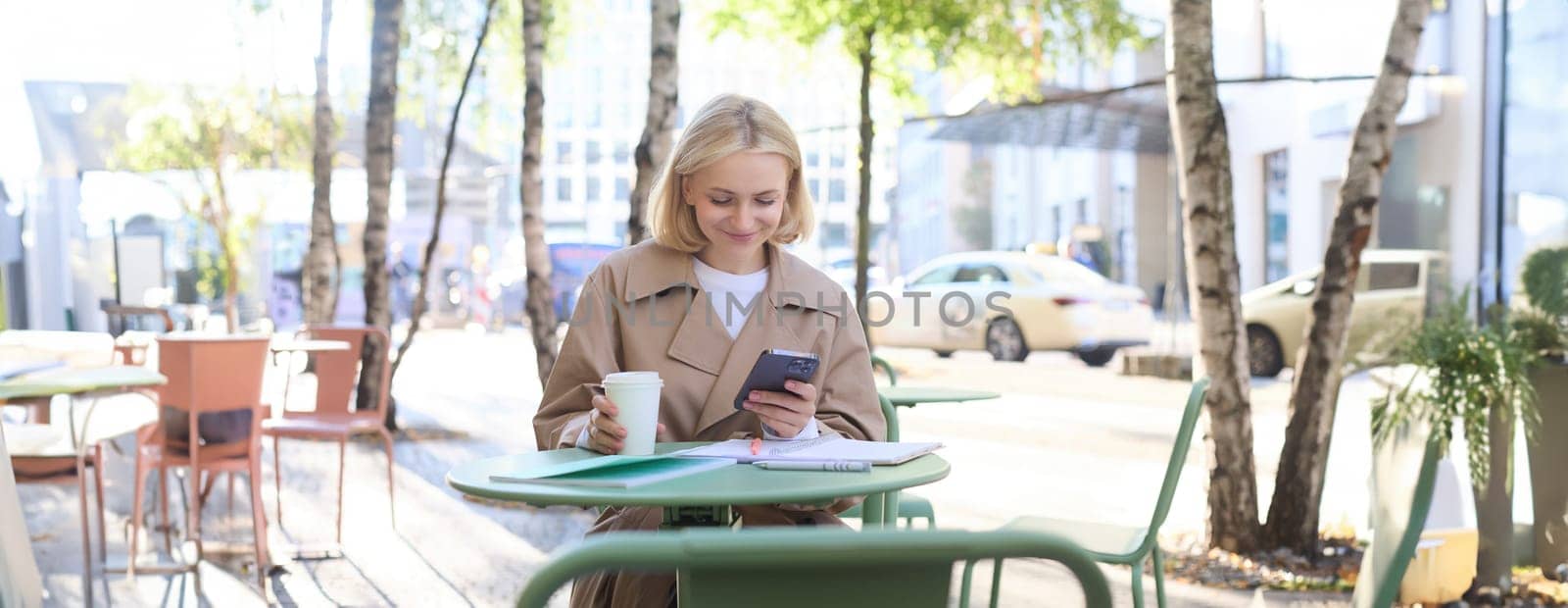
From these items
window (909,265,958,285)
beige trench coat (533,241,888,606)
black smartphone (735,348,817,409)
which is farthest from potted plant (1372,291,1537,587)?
window (909,265,958,285)

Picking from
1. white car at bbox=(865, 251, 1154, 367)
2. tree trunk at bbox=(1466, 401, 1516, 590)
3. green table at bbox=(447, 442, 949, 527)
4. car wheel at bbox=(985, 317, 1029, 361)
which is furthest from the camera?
car wheel at bbox=(985, 317, 1029, 361)

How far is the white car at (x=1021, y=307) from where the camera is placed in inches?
642

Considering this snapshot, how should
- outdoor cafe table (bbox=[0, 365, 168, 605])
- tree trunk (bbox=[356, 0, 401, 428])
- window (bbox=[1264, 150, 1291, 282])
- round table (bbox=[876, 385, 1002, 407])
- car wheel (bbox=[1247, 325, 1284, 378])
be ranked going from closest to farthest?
outdoor cafe table (bbox=[0, 365, 168, 605]), round table (bbox=[876, 385, 1002, 407]), tree trunk (bbox=[356, 0, 401, 428]), car wheel (bbox=[1247, 325, 1284, 378]), window (bbox=[1264, 150, 1291, 282])

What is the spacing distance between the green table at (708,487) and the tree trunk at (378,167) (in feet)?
26.5

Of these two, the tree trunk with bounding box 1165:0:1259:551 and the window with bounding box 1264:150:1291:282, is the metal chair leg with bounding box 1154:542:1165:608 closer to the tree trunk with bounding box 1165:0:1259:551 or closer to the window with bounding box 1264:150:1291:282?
the tree trunk with bounding box 1165:0:1259:551

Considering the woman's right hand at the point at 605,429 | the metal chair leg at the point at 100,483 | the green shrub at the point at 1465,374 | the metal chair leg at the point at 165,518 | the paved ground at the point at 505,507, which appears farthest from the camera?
the metal chair leg at the point at 165,518

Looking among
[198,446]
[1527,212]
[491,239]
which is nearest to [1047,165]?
[491,239]

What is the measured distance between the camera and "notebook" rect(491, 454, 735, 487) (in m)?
2.00

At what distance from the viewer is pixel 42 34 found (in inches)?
719

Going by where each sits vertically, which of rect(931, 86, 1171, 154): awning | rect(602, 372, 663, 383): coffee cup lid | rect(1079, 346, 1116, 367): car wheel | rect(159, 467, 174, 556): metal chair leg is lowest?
rect(1079, 346, 1116, 367): car wheel

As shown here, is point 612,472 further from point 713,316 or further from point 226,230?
point 226,230

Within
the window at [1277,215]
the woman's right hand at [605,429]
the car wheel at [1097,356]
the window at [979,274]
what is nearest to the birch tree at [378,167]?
the woman's right hand at [605,429]

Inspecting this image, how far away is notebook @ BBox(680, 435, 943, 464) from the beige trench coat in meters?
0.19

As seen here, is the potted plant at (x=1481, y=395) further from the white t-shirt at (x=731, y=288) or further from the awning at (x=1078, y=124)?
the awning at (x=1078, y=124)
